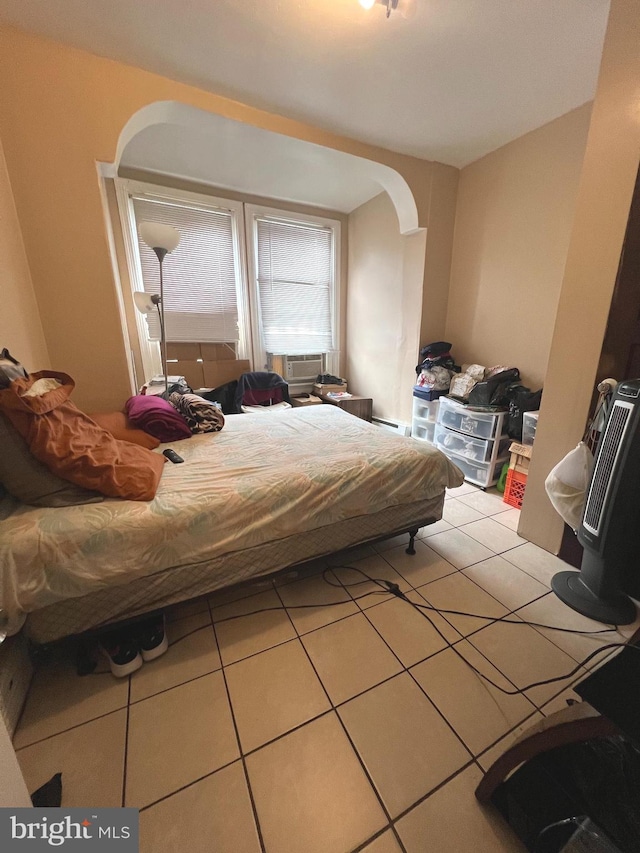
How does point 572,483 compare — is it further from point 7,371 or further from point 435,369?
point 7,371

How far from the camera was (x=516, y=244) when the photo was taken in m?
2.62

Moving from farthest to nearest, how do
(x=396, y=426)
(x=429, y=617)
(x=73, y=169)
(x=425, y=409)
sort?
(x=396, y=426)
(x=425, y=409)
(x=73, y=169)
(x=429, y=617)

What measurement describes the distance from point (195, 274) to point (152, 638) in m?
3.43

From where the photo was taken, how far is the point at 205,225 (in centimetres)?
343

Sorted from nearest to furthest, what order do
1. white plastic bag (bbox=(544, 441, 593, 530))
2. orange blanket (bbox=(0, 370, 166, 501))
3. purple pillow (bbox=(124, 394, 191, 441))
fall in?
1. orange blanket (bbox=(0, 370, 166, 501))
2. white plastic bag (bbox=(544, 441, 593, 530))
3. purple pillow (bbox=(124, 394, 191, 441))

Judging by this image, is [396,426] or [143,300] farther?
[396,426]

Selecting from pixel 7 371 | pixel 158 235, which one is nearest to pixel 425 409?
pixel 158 235

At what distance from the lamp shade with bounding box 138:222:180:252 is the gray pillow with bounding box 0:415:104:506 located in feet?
5.33

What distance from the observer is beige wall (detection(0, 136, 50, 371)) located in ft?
5.28

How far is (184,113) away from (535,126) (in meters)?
2.56

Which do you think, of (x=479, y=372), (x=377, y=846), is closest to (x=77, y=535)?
(x=377, y=846)

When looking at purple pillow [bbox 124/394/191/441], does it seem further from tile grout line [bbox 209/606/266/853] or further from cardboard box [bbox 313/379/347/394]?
cardboard box [bbox 313/379/347/394]

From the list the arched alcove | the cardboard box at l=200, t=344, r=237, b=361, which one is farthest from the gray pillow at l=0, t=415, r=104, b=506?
the cardboard box at l=200, t=344, r=237, b=361

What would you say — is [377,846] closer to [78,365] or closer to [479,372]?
[78,365]
